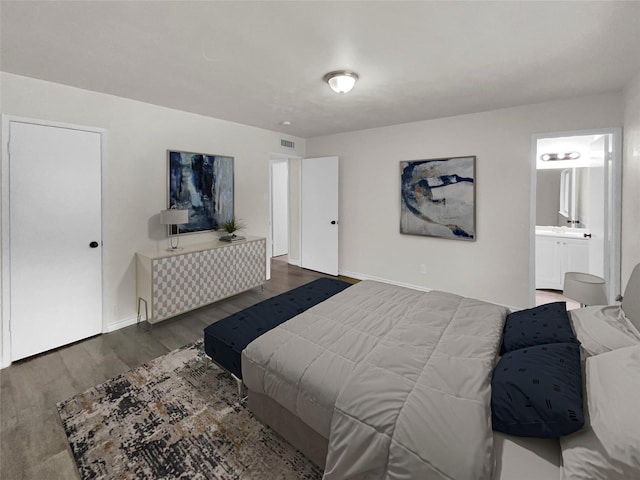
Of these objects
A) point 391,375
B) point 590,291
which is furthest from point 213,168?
point 590,291

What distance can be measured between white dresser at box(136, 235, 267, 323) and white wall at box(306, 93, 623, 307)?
74.1 inches

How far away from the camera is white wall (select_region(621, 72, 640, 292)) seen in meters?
2.53

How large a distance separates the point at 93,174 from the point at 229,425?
2731mm

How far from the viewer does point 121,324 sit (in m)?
3.31

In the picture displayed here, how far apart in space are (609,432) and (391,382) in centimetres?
75

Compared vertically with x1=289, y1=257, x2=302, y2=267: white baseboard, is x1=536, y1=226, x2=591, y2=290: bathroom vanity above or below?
above

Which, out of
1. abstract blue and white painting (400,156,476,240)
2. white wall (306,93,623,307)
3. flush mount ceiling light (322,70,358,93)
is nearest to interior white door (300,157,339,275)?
white wall (306,93,623,307)

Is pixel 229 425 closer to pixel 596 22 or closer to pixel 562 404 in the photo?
pixel 562 404

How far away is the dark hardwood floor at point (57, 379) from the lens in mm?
1677

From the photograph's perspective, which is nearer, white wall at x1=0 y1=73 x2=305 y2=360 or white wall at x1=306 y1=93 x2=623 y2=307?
white wall at x1=0 y1=73 x2=305 y2=360

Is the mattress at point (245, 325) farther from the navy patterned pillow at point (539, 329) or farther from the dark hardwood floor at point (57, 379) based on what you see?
the navy patterned pillow at point (539, 329)

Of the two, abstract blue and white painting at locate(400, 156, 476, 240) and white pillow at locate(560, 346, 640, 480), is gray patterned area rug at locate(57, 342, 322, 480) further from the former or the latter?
abstract blue and white painting at locate(400, 156, 476, 240)

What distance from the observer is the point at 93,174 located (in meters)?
3.00

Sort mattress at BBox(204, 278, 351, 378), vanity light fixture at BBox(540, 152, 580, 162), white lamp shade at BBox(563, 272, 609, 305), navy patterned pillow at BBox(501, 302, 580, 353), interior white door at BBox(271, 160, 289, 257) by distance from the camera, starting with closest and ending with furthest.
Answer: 1. navy patterned pillow at BBox(501, 302, 580, 353)
2. mattress at BBox(204, 278, 351, 378)
3. white lamp shade at BBox(563, 272, 609, 305)
4. vanity light fixture at BBox(540, 152, 580, 162)
5. interior white door at BBox(271, 160, 289, 257)
